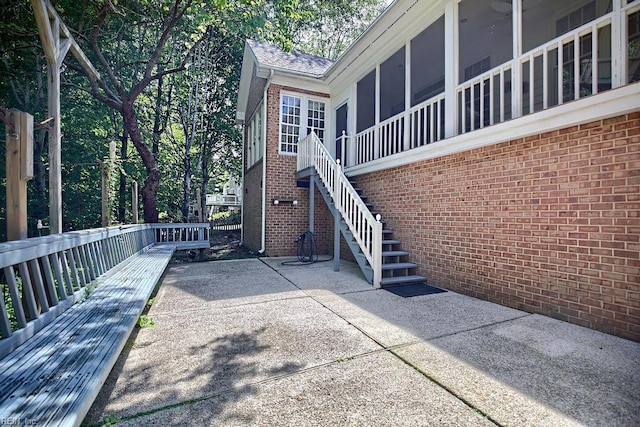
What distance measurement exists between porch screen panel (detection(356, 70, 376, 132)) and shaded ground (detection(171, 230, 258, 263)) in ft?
17.7

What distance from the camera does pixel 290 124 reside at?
8.79m

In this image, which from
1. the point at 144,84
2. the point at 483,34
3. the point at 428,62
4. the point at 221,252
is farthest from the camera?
the point at 221,252

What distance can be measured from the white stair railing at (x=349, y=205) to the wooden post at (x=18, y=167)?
4.18 meters

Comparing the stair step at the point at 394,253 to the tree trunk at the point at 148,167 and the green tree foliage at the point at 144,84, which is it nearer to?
the green tree foliage at the point at 144,84

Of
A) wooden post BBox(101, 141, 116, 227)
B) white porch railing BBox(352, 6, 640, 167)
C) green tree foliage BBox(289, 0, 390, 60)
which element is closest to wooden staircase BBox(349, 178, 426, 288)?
white porch railing BBox(352, 6, 640, 167)

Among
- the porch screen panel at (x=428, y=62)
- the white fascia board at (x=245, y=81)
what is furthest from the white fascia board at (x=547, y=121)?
the white fascia board at (x=245, y=81)

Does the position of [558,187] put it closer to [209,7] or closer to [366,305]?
[366,305]

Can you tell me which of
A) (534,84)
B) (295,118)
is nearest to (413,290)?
(534,84)

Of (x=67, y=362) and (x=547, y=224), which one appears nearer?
(x=67, y=362)

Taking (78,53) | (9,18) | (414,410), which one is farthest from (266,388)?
(9,18)

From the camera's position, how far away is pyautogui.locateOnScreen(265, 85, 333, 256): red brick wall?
27.9 ft

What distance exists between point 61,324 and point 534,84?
6.82 meters

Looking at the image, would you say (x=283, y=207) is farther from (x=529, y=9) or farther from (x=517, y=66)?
(x=529, y=9)

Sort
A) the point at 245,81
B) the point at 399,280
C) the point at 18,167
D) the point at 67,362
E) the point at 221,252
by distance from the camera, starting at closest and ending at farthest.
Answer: the point at 67,362 < the point at 18,167 < the point at 399,280 < the point at 221,252 < the point at 245,81
